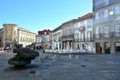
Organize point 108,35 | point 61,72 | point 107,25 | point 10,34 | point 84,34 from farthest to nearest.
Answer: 1. point 10,34
2. point 84,34
3. point 107,25
4. point 108,35
5. point 61,72

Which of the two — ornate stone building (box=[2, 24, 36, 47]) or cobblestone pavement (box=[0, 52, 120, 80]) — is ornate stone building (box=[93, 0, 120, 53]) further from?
ornate stone building (box=[2, 24, 36, 47])

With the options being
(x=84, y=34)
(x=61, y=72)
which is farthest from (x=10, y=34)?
(x=61, y=72)

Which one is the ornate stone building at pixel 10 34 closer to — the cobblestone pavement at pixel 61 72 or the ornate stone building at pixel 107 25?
the ornate stone building at pixel 107 25

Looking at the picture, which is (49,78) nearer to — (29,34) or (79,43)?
(79,43)

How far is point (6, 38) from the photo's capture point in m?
98.0

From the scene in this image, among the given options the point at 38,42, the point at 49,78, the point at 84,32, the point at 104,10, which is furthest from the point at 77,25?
the point at 38,42

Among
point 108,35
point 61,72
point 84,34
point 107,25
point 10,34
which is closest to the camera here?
point 61,72

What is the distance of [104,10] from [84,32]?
11.0m

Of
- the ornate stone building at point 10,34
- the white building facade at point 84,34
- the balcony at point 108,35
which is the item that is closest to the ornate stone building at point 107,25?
the balcony at point 108,35

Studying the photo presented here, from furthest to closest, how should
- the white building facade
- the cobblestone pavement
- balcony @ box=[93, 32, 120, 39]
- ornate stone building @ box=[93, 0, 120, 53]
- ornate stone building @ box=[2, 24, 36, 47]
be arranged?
1. ornate stone building @ box=[2, 24, 36, 47]
2. the white building facade
3. ornate stone building @ box=[93, 0, 120, 53]
4. balcony @ box=[93, 32, 120, 39]
5. the cobblestone pavement

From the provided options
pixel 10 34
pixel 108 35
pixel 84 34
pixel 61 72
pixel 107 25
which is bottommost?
pixel 61 72

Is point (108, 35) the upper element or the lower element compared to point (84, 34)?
lower

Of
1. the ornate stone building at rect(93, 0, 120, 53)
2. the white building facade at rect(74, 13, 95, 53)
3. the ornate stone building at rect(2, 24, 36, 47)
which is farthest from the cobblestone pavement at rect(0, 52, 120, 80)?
the ornate stone building at rect(2, 24, 36, 47)

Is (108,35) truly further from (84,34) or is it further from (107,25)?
(84,34)
